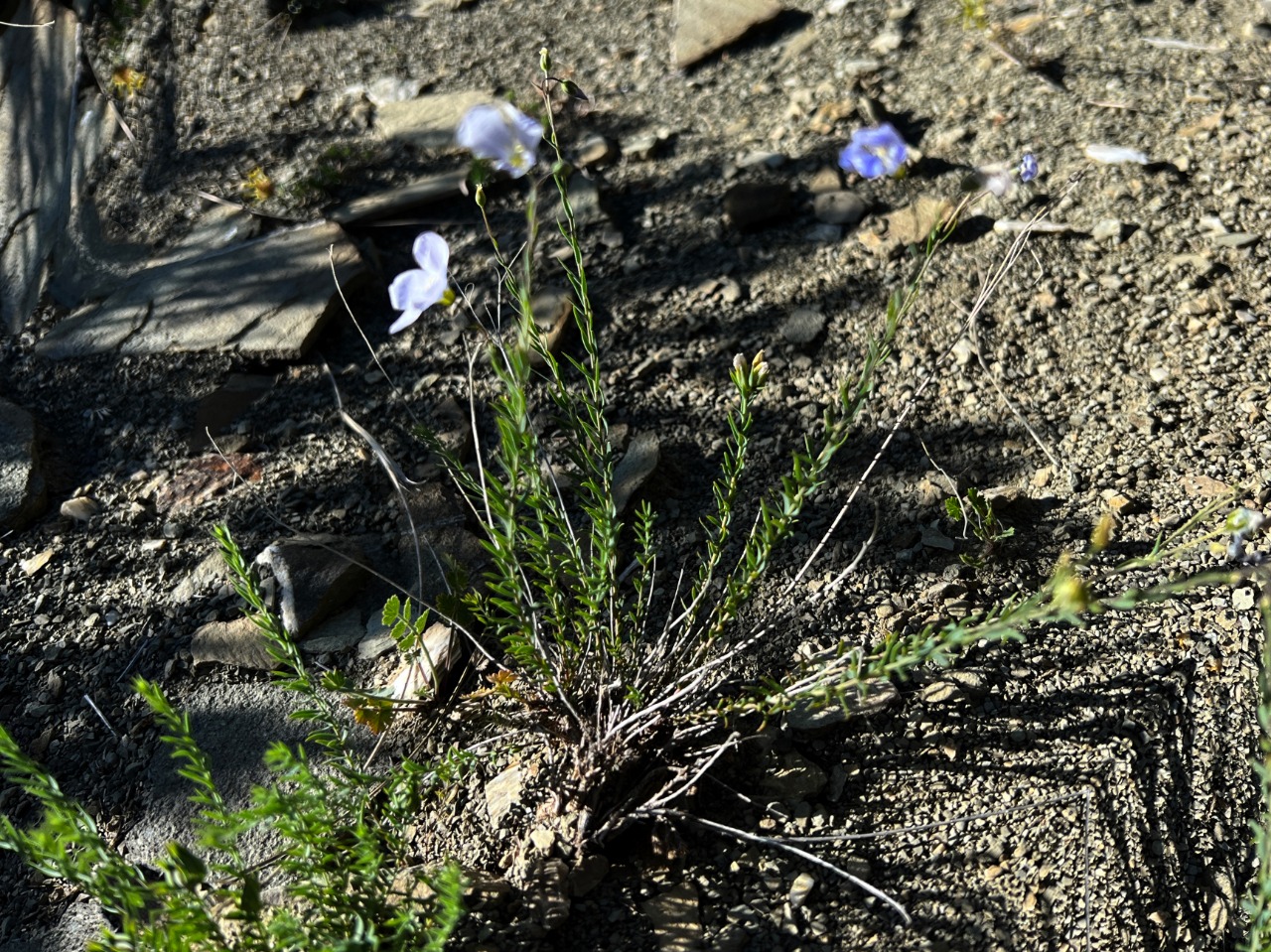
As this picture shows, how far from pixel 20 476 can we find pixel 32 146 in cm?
167

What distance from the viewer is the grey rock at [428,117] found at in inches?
141

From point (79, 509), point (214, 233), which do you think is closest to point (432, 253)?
point (79, 509)

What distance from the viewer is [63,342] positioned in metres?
3.14

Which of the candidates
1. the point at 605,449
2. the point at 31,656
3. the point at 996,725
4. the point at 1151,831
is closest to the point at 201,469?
the point at 31,656

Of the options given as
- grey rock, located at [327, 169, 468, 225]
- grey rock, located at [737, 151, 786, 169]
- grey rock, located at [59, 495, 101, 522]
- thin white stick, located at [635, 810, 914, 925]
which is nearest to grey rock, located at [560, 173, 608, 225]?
grey rock, located at [327, 169, 468, 225]

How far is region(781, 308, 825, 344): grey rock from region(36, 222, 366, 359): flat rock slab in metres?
1.18

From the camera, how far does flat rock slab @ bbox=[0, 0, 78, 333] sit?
11.3 ft

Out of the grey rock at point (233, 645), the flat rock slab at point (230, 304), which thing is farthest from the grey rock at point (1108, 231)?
the grey rock at point (233, 645)

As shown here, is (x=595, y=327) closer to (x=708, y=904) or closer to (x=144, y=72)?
(x=708, y=904)

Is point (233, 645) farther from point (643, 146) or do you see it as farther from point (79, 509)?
point (643, 146)

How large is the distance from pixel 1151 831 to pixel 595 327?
173 cm

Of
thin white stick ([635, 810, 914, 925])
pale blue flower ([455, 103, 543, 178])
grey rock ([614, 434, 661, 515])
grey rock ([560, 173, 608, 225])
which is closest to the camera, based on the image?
pale blue flower ([455, 103, 543, 178])

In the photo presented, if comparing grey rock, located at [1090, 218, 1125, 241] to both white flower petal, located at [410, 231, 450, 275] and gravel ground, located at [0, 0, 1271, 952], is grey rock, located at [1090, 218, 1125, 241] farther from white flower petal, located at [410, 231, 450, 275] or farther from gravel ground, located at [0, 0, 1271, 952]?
white flower petal, located at [410, 231, 450, 275]

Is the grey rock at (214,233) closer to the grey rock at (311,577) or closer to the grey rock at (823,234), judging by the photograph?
the grey rock at (311,577)
